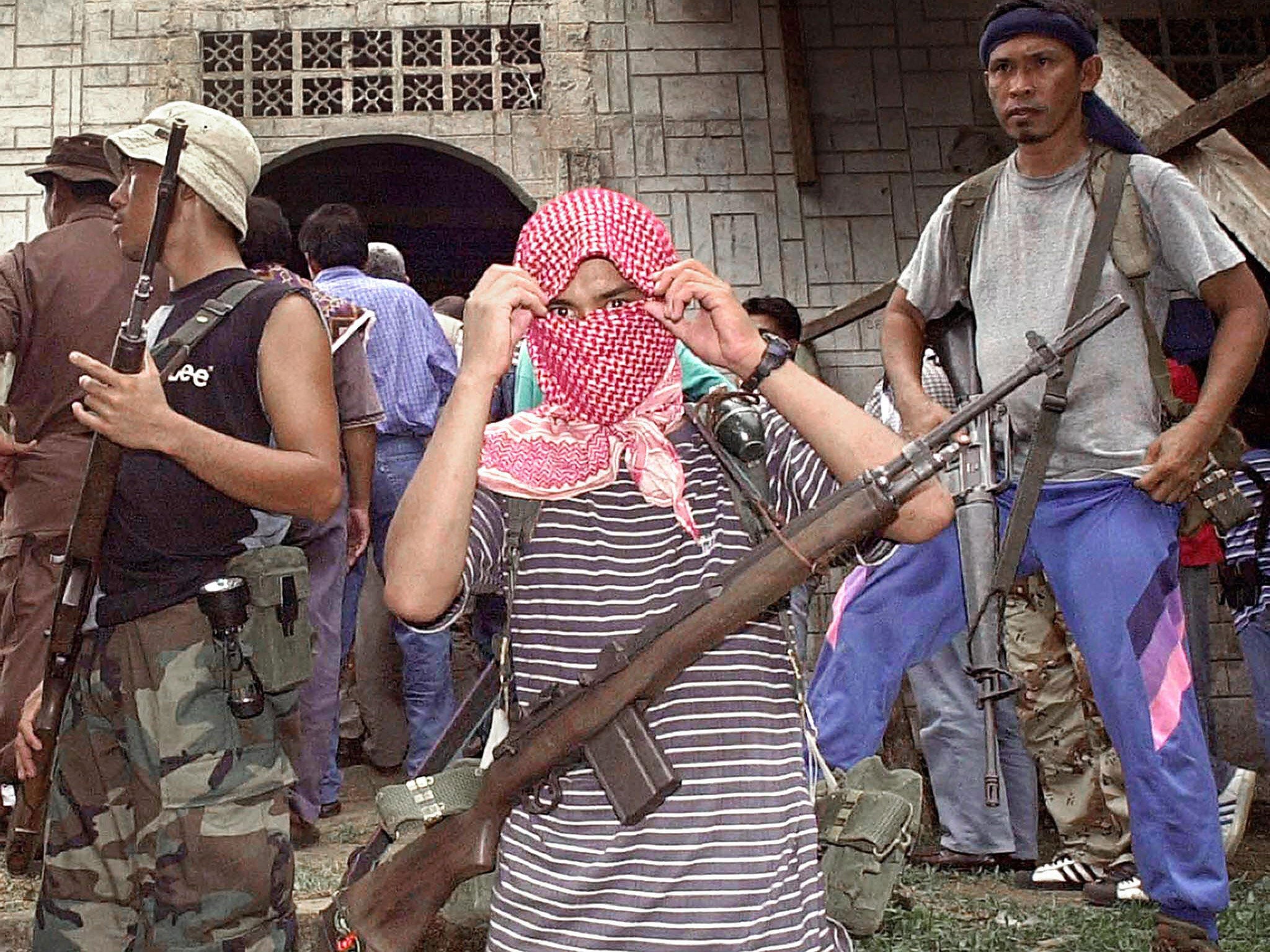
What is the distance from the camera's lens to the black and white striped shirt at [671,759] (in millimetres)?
2064

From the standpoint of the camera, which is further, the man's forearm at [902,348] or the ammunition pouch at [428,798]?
the man's forearm at [902,348]

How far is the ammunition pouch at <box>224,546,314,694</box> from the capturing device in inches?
110

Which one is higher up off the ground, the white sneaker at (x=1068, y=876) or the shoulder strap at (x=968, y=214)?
the shoulder strap at (x=968, y=214)

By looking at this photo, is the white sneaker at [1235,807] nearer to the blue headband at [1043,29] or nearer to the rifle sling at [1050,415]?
the rifle sling at [1050,415]

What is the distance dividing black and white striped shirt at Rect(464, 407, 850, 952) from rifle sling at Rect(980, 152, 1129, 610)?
1138 millimetres

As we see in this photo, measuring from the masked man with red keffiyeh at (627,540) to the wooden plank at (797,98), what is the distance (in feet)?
17.7

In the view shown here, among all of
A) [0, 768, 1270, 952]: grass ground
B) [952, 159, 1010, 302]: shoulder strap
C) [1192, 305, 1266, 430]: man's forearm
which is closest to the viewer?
[1192, 305, 1266, 430]: man's forearm

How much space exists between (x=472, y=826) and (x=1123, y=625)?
1.65m

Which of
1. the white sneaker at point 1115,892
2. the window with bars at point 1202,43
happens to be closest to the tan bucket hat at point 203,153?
the white sneaker at point 1115,892

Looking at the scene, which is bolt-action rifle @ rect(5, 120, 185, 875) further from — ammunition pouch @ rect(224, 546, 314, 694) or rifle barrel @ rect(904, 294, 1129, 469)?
rifle barrel @ rect(904, 294, 1129, 469)

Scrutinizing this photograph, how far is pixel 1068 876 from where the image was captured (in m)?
4.53

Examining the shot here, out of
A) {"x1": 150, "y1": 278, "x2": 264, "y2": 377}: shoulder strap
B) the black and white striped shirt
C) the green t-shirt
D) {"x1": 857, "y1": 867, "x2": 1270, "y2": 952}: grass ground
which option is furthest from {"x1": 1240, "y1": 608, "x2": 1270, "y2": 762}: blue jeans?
{"x1": 150, "y1": 278, "x2": 264, "y2": 377}: shoulder strap

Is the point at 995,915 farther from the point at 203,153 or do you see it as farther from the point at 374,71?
the point at 374,71

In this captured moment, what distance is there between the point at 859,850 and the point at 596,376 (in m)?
0.90
